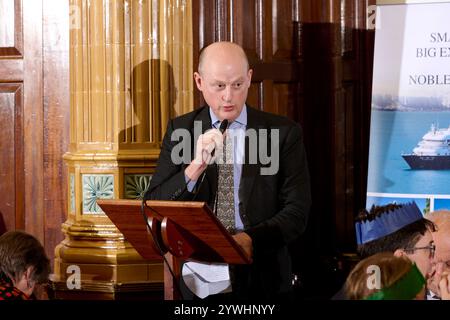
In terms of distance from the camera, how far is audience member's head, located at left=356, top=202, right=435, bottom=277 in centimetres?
348

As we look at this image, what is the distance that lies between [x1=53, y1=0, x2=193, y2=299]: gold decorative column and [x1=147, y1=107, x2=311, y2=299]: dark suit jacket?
1.03m

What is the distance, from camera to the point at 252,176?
350 centimetres

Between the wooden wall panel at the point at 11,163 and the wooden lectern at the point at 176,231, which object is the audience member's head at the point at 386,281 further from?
the wooden wall panel at the point at 11,163

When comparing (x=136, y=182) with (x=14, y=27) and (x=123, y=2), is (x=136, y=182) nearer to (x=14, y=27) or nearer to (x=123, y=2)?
(x=123, y=2)

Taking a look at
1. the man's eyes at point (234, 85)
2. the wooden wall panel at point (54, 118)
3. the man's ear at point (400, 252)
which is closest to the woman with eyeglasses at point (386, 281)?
the man's ear at point (400, 252)

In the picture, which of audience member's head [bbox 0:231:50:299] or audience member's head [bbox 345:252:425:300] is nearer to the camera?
audience member's head [bbox 345:252:425:300]

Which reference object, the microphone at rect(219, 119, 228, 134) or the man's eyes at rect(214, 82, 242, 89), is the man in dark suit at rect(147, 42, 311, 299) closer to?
the man's eyes at rect(214, 82, 242, 89)

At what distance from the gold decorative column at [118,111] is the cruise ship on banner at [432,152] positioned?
3.65ft

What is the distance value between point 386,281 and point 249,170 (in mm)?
1247

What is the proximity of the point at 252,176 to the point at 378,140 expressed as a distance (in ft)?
4.48

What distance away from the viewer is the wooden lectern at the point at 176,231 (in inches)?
118

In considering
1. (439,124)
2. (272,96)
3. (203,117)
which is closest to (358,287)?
(203,117)

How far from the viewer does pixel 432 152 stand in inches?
180

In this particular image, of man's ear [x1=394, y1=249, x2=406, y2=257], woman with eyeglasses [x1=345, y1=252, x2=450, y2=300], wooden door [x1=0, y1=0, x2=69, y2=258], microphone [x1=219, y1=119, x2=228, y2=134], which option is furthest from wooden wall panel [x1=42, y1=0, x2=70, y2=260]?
woman with eyeglasses [x1=345, y1=252, x2=450, y2=300]
